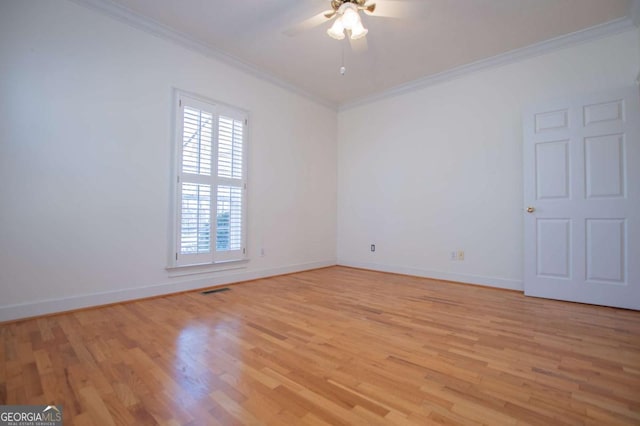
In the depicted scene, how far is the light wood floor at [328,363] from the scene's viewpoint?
49.7 inches

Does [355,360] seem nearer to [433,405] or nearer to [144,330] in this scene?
[433,405]

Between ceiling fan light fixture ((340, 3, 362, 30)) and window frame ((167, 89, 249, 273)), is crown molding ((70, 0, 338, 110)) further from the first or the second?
ceiling fan light fixture ((340, 3, 362, 30))

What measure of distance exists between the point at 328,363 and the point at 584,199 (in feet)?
10.2

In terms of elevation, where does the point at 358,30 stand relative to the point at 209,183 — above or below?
above

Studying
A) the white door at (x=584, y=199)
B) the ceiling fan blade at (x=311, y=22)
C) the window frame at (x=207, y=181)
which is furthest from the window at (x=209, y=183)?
the white door at (x=584, y=199)

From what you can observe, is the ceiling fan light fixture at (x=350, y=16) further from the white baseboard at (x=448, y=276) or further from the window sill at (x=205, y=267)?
the white baseboard at (x=448, y=276)

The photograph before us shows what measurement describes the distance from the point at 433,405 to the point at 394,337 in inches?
30.1

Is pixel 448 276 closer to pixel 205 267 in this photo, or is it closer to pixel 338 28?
pixel 205 267

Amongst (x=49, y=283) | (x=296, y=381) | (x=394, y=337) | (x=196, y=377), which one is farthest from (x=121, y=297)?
(x=394, y=337)

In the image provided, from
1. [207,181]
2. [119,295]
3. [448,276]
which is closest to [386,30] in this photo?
[207,181]

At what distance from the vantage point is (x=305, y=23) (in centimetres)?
247

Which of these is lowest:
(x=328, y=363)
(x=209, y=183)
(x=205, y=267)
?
(x=328, y=363)

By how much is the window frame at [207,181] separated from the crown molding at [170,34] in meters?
0.56

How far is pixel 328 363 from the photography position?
168 centimetres
